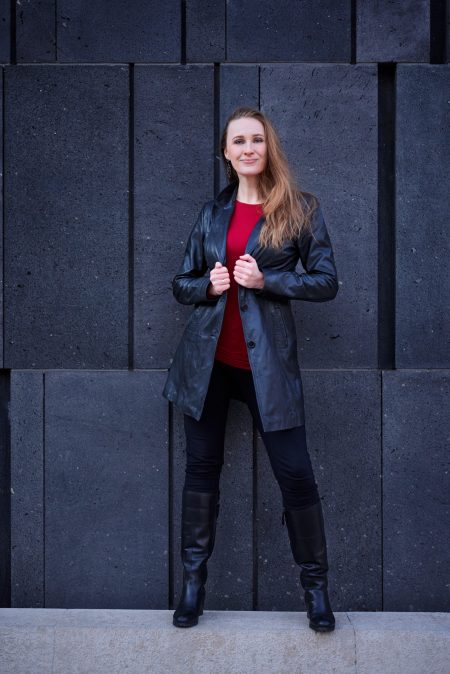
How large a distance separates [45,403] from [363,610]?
7.20 feet

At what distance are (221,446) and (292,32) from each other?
2404mm

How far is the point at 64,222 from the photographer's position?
4.22 metres

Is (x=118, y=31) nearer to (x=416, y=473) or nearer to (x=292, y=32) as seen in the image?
(x=292, y=32)

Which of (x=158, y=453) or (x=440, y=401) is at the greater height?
(x=440, y=401)

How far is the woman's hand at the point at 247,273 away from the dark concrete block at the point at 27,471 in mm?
1521

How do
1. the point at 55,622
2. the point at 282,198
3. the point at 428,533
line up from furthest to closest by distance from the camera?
1. the point at 428,533
2. the point at 55,622
3. the point at 282,198

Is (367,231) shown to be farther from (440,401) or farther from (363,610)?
(363,610)

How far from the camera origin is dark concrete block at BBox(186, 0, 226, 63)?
416cm

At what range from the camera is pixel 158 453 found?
164 inches

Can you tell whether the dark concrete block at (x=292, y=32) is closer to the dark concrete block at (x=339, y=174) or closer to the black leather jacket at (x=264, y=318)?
the dark concrete block at (x=339, y=174)

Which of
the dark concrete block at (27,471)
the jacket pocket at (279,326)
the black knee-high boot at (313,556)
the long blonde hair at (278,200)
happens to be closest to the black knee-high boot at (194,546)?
the black knee-high boot at (313,556)

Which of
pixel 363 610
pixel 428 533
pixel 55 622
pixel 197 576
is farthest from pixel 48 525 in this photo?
pixel 428 533

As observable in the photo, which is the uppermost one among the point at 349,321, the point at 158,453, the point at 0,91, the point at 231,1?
the point at 231,1

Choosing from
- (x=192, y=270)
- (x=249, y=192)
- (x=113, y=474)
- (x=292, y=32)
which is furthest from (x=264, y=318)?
(x=292, y=32)
